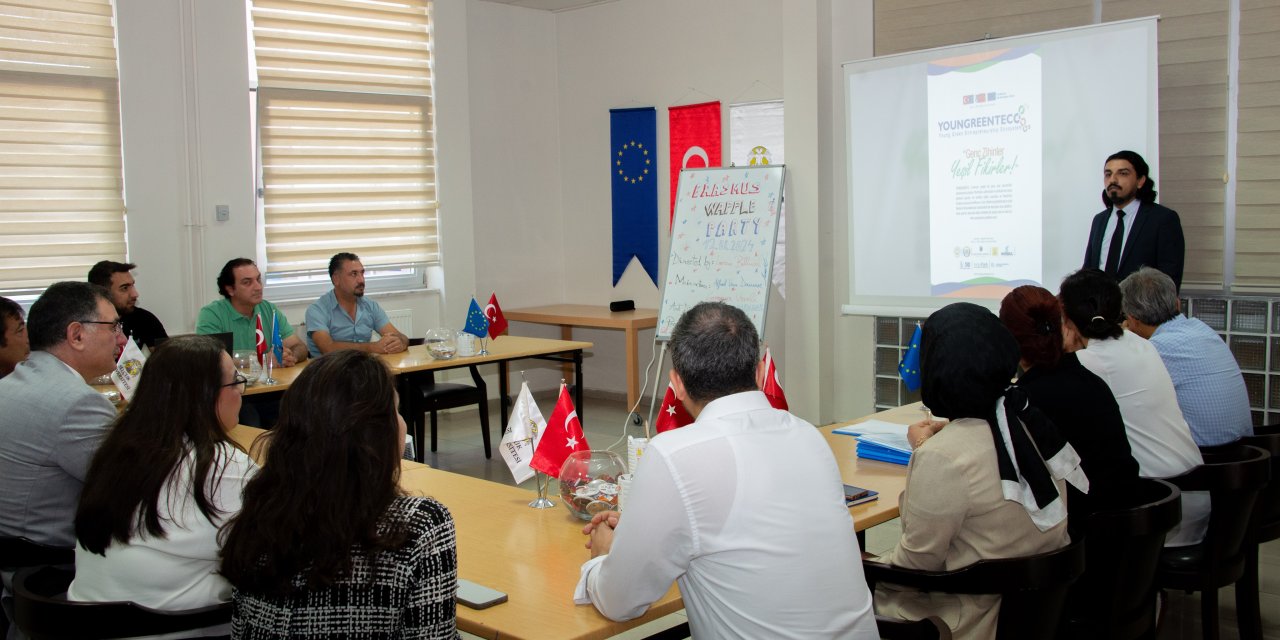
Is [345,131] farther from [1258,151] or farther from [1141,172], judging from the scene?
[1258,151]

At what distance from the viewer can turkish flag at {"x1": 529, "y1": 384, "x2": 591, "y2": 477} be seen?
2689 millimetres

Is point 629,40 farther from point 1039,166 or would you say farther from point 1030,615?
point 1030,615

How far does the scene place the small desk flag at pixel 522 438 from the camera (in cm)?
278

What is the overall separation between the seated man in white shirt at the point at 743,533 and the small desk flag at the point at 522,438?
970 millimetres

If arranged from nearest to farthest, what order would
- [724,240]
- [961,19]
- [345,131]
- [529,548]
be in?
[529,548]
[961,19]
[724,240]
[345,131]

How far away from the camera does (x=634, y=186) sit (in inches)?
313

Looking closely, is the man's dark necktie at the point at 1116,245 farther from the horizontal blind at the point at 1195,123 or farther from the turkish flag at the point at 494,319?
the turkish flag at the point at 494,319

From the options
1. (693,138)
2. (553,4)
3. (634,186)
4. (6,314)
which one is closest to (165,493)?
(6,314)

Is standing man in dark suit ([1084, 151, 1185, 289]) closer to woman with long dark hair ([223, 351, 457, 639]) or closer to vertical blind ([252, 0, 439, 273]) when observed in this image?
woman with long dark hair ([223, 351, 457, 639])

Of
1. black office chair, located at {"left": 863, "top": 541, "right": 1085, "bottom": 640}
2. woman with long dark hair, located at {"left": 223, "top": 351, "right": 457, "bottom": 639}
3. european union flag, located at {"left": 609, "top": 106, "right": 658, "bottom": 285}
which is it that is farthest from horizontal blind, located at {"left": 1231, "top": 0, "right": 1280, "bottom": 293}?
woman with long dark hair, located at {"left": 223, "top": 351, "right": 457, "bottom": 639}

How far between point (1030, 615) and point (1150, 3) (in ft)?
14.4

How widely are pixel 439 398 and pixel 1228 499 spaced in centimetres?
412

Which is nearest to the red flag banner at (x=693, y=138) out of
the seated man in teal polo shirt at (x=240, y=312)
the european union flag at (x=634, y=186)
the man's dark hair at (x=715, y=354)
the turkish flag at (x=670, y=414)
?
the european union flag at (x=634, y=186)

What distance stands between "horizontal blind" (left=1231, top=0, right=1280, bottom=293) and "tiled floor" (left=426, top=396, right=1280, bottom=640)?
1.38m
